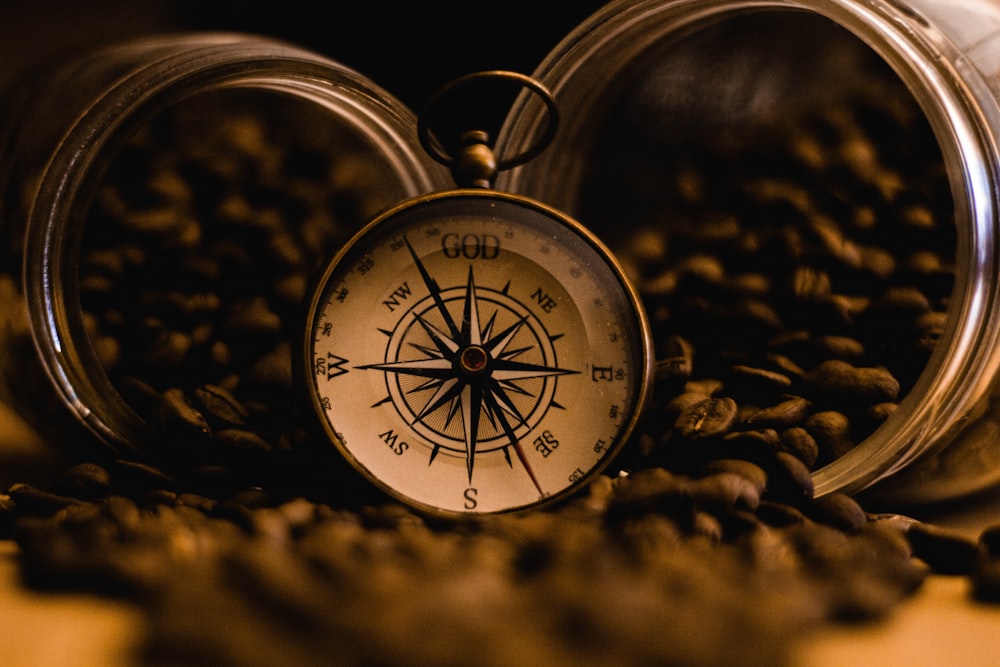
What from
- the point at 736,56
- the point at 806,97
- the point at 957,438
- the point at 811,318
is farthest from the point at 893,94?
the point at 957,438

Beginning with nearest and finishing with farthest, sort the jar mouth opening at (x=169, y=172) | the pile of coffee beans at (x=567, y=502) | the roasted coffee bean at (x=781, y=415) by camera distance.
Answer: the pile of coffee beans at (x=567, y=502), the roasted coffee bean at (x=781, y=415), the jar mouth opening at (x=169, y=172)

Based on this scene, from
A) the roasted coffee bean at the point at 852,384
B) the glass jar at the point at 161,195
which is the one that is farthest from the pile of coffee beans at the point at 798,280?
the glass jar at the point at 161,195

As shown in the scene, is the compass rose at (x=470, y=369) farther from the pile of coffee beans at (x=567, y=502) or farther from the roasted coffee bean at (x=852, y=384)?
the roasted coffee bean at (x=852, y=384)

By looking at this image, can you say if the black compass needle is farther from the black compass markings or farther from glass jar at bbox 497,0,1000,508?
glass jar at bbox 497,0,1000,508

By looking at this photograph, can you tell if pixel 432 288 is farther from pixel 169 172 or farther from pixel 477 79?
pixel 169 172

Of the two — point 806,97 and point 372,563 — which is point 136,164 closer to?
point 372,563

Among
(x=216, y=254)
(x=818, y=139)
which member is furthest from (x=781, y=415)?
(x=216, y=254)
